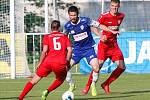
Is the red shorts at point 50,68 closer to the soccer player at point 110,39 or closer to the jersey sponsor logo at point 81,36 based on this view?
the jersey sponsor logo at point 81,36

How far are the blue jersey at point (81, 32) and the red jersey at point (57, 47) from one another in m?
2.03

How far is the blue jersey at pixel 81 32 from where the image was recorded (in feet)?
50.3

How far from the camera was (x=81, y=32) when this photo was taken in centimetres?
1538

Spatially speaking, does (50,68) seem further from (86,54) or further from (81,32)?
(86,54)

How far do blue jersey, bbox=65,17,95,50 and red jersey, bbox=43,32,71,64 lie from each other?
6.66 feet

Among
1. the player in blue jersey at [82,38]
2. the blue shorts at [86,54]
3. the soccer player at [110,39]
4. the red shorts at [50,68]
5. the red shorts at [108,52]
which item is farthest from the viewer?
the red shorts at [108,52]

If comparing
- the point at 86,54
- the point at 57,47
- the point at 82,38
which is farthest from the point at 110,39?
the point at 57,47

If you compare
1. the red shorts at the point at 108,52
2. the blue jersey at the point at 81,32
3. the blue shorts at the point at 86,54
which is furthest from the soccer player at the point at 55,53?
the red shorts at the point at 108,52

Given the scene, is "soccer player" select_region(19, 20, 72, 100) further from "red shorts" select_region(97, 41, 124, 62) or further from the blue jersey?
"red shorts" select_region(97, 41, 124, 62)

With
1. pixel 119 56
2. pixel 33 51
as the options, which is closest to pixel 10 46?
pixel 33 51

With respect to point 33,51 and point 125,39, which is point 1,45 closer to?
point 33,51

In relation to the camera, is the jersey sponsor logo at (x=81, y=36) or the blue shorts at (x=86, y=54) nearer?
the jersey sponsor logo at (x=81, y=36)

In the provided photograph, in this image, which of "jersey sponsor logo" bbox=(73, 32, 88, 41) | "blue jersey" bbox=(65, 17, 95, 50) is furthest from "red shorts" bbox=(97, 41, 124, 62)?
"jersey sponsor logo" bbox=(73, 32, 88, 41)

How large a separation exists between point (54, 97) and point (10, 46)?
11.7m
